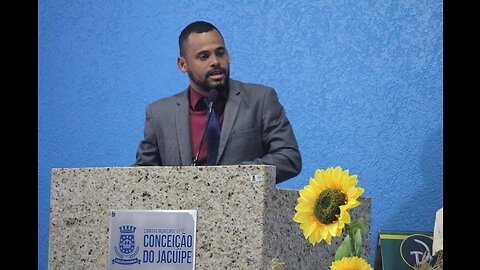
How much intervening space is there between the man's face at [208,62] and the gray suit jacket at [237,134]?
56 millimetres

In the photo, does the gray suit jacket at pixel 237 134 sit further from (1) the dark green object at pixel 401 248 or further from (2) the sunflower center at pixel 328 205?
(2) the sunflower center at pixel 328 205

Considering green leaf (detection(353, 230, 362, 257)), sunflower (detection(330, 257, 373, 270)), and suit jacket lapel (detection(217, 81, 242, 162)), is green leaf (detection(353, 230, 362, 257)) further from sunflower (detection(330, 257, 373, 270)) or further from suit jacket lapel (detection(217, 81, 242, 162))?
suit jacket lapel (detection(217, 81, 242, 162))

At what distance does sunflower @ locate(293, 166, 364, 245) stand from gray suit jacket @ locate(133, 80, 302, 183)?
118 centimetres

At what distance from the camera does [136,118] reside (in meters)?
3.45

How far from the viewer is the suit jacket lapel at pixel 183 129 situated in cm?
241

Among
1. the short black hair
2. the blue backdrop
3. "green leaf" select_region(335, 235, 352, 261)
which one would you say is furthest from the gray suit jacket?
"green leaf" select_region(335, 235, 352, 261)

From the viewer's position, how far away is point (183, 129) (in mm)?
2490

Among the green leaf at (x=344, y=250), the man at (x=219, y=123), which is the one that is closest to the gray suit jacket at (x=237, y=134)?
the man at (x=219, y=123)

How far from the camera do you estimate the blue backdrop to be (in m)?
3.04

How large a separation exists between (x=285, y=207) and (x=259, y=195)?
0.13 meters

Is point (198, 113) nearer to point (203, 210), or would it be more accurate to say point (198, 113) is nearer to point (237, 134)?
point (237, 134)

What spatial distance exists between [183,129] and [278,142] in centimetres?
32

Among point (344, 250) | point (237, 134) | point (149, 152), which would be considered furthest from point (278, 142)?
point (344, 250)

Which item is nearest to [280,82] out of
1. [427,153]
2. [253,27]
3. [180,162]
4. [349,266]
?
[253,27]
